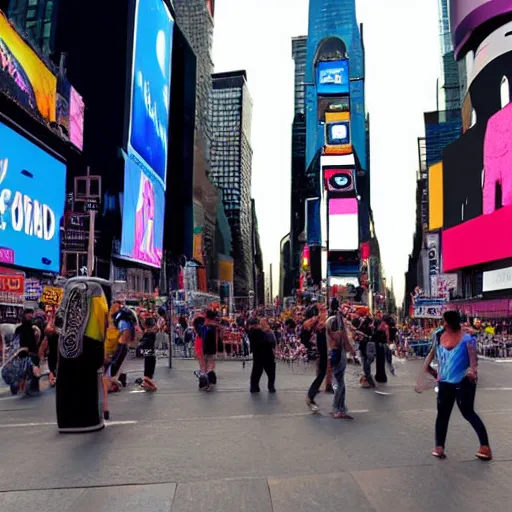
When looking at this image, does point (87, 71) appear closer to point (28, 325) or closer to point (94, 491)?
point (28, 325)

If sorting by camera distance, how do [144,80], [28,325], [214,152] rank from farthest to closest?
[214,152] < [144,80] < [28,325]

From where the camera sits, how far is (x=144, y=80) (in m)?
44.2

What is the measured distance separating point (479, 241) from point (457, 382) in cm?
6083

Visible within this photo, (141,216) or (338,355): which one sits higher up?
(141,216)

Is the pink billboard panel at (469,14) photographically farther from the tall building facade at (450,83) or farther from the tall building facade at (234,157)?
the tall building facade at (234,157)

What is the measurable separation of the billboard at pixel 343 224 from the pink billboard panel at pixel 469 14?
50.3 meters

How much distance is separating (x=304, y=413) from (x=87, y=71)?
156ft

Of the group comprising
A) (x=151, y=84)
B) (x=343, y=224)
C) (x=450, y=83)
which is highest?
(x=450, y=83)

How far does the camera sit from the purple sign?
81.2ft

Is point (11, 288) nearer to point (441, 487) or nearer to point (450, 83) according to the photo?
point (441, 487)

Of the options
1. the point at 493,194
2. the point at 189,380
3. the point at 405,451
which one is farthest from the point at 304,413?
the point at 493,194

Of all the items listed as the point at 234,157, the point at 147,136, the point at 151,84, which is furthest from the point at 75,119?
the point at 234,157

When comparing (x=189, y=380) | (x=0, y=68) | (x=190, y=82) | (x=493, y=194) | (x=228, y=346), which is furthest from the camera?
(x=190, y=82)

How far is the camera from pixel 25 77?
29.3 metres
